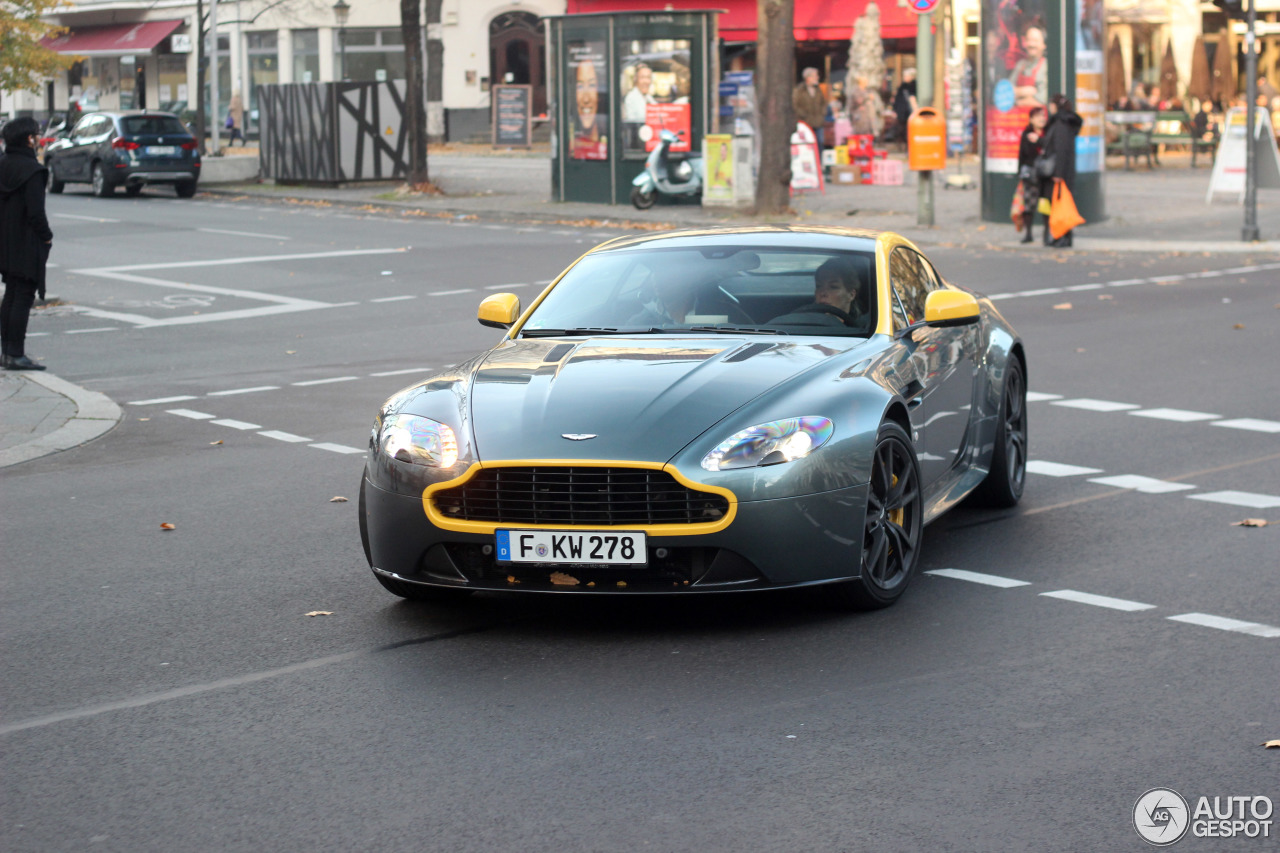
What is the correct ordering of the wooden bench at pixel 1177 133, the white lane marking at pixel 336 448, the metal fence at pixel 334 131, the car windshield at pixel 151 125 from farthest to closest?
the wooden bench at pixel 1177 133
the metal fence at pixel 334 131
the car windshield at pixel 151 125
the white lane marking at pixel 336 448

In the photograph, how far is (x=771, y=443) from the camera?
5.80m

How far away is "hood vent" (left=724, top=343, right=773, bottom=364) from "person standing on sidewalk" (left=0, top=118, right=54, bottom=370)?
8728 mm

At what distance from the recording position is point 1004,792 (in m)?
4.36

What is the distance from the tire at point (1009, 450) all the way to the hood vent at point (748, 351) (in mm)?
1757

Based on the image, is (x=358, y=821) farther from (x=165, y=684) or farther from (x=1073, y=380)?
(x=1073, y=380)

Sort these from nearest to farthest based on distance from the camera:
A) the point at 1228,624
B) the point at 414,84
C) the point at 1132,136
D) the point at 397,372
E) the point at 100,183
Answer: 1. the point at 1228,624
2. the point at 397,372
3. the point at 414,84
4. the point at 100,183
5. the point at 1132,136

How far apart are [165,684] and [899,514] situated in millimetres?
2643

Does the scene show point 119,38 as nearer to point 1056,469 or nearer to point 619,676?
point 1056,469

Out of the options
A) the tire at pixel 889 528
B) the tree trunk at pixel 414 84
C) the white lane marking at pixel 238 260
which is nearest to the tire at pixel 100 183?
the tree trunk at pixel 414 84

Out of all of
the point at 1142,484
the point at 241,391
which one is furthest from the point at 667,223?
the point at 1142,484

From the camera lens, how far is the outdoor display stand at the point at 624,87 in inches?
1168

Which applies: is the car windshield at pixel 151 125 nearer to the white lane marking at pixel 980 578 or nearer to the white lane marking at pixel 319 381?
the white lane marking at pixel 319 381

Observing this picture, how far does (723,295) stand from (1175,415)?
4.53 metres

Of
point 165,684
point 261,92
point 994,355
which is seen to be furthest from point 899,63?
point 165,684
